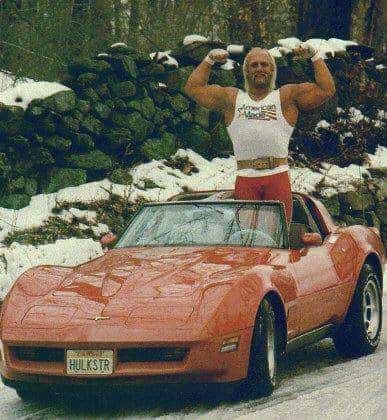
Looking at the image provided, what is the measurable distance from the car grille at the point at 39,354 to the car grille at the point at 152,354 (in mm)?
363

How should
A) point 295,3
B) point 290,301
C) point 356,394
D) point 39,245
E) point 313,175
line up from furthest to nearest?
1. point 295,3
2. point 313,175
3. point 39,245
4. point 290,301
5. point 356,394

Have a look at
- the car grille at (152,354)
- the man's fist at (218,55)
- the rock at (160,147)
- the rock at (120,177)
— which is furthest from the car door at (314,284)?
the rock at (160,147)

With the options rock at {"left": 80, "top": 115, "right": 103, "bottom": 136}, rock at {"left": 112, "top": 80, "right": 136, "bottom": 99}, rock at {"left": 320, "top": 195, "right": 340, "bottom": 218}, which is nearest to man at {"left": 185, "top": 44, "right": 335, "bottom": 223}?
rock at {"left": 80, "top": 115, "right": 103, "bottom": 136}

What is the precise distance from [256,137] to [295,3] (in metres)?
12.8

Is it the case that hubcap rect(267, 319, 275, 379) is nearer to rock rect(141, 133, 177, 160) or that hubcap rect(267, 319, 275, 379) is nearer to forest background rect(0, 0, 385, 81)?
rock rect(141, 133, 177, 160)

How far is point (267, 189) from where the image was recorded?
27.6ft

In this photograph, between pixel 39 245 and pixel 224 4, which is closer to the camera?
pixel 39 245

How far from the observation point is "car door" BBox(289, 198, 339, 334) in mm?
7129

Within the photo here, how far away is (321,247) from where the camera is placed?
7.91m

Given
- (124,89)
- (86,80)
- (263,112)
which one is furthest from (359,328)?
(124,89)

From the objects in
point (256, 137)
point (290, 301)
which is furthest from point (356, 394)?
point (256, 137)

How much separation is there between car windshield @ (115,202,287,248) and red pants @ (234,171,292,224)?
73 centimetres

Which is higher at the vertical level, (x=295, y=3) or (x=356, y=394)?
(x=295, y=3)

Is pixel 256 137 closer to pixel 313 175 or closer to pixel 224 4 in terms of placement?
pixel 313 175
